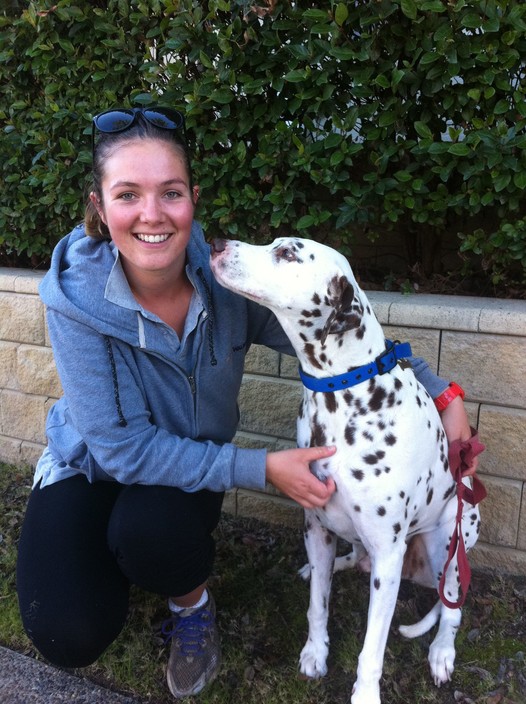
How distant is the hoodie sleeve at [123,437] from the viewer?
2.18 metres

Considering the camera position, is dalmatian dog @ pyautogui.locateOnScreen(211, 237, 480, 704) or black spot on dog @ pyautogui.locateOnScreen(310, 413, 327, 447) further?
black spot on dog @ pyautogui.locateOnScreen(310, 413, 327, 447)

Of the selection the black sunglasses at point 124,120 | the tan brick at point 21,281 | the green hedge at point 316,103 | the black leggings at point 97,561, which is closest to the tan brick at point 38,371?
the tan brick at point 21,281

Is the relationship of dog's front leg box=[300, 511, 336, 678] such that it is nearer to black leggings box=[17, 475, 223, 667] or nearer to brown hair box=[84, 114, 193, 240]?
black leggings box=[17, 475, 223, 667]

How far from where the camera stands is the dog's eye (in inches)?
81.8

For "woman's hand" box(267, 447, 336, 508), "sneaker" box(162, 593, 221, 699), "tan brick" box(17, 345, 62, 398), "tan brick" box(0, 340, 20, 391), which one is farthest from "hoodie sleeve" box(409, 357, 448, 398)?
"tan brick" box(0, 340, 20, 391)

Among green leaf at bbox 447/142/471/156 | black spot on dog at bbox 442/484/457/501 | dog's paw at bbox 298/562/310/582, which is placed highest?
green leaf at bbox 447/142/471/156

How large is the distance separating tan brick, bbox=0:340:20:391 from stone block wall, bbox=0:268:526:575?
154 cm

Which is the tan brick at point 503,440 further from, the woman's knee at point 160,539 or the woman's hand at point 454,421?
the woman's knee at point 160,539

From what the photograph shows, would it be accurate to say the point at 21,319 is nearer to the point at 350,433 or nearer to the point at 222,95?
the point at 222,95

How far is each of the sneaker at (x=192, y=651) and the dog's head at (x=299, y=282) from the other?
121 cm

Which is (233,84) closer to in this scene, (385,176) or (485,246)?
(385,176)

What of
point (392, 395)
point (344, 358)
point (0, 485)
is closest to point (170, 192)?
point (344, 358)

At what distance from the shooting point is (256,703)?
2.29 meters

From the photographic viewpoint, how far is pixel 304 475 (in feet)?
6.97
